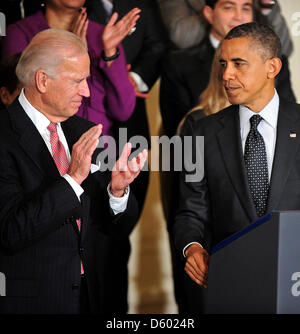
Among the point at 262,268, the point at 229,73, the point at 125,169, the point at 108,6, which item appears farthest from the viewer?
the point at 108,6

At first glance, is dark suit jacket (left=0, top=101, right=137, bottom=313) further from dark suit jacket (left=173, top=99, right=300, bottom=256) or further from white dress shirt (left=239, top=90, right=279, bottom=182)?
white dress shirt (left=239, top=90, right=279, bottom=182)

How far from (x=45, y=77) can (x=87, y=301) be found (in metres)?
0.92

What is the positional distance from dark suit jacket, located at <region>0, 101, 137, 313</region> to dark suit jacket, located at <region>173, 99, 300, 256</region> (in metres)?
0.47

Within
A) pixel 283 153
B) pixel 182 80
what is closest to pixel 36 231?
pixel 283 153

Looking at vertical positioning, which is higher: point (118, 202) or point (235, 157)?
point (235, 157)

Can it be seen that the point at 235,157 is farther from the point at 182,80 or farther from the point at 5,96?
the point at 5,96

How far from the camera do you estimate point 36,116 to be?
2660 millimetres

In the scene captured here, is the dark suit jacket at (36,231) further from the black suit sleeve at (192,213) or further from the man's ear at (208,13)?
the man's ear at (208,13)

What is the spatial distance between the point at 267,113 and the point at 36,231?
1152mm

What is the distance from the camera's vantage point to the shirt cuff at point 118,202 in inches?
→ 105

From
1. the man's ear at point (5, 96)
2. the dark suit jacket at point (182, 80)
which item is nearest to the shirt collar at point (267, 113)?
the dark suit jacket at point (182, 80)

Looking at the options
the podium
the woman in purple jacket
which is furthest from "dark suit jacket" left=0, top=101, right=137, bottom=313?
the woman in purple jacket

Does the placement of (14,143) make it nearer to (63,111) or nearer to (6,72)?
(63,111)

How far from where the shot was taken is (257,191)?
285cm
